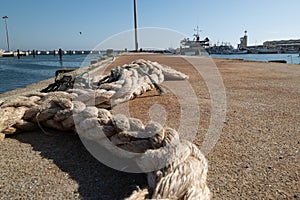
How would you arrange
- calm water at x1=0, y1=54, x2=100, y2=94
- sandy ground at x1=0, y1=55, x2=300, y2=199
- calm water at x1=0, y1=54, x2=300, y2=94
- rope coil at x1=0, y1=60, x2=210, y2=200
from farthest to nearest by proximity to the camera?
calm water at x1=0, y1=54, x2=300, y2=94 → calm water at x1=0, y1=54, x2=100, y2=94 → sandy ground at x1=0, y1=55, x2=300, y2=199 → rope coil at x1=0, y1=60, x2=210, y2=200

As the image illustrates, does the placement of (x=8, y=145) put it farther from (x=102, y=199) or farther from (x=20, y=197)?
(x=102, y=199)

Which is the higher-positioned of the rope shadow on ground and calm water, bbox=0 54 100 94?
calm water, bbox=0 54 100 94

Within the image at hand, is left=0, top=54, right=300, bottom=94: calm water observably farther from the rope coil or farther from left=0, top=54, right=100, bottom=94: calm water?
the rope coil

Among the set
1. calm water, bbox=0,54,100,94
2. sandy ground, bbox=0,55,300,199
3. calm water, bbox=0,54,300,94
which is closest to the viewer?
sandy ground, bbox=0,55,300,199

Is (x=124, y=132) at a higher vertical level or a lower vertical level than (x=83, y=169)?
higher

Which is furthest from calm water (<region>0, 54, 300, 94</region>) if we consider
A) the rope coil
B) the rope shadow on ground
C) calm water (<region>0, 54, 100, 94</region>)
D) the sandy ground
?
the sandy ground

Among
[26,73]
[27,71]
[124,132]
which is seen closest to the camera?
[124,132]

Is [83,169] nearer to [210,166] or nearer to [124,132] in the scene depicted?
[124,132]

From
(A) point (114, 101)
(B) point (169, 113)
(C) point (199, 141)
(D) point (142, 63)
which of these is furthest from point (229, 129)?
(D) point (142, 63)

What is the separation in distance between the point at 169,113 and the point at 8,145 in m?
1.27

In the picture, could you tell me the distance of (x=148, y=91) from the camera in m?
3.15

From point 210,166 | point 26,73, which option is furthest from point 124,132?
point 26,73

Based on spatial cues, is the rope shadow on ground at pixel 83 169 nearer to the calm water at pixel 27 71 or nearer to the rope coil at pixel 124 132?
the rope coil at pixel 124 132

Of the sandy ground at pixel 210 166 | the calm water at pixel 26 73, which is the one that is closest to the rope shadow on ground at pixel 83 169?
the sandy ground at pixel 210 166
